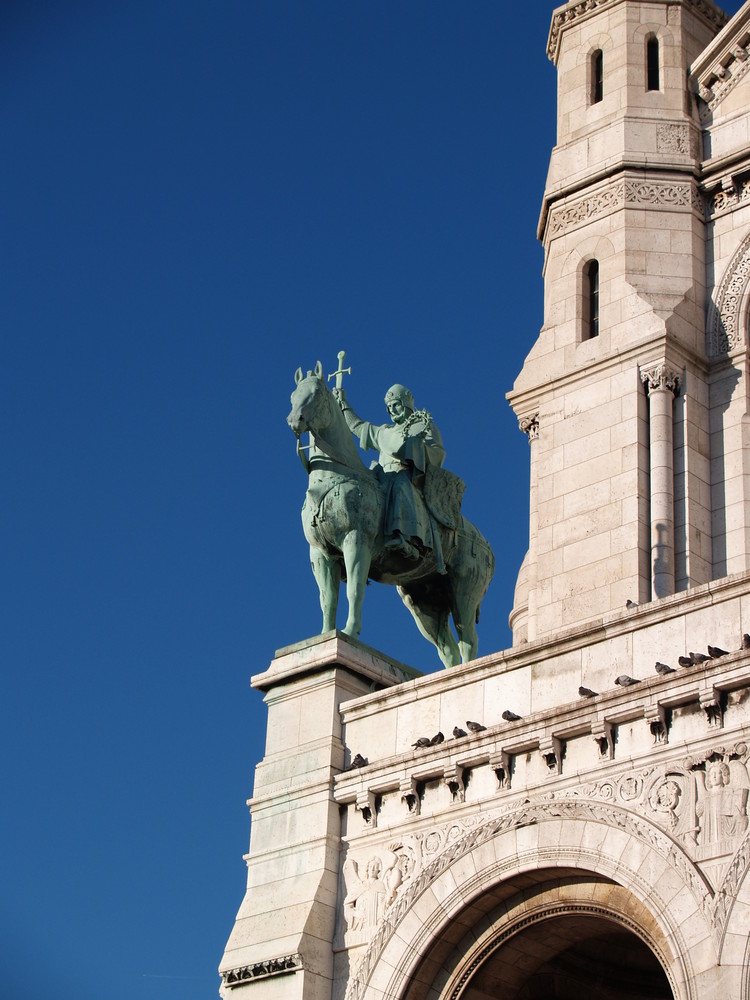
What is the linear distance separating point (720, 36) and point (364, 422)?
844 cm

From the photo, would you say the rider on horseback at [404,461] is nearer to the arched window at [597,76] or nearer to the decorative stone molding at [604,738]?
the decorative stone molding at [604,738]

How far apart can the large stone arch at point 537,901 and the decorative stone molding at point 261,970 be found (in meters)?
0.76

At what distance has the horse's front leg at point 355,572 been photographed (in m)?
26.4

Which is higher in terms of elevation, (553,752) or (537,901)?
(553,752)

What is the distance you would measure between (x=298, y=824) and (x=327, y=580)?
3769 millimetres

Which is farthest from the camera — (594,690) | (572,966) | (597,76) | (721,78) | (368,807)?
(597,76)

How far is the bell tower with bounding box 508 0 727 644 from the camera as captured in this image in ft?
90.0

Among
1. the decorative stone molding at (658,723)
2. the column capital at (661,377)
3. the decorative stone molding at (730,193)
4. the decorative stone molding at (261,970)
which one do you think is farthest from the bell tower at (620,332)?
the decorative stone molding at (261,970)

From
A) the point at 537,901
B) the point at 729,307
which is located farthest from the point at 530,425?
the point at 537,901

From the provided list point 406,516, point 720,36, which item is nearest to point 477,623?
point 406,516

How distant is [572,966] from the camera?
78.0 feet

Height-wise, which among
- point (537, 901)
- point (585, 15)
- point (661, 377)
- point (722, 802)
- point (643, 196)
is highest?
point (585, 15)

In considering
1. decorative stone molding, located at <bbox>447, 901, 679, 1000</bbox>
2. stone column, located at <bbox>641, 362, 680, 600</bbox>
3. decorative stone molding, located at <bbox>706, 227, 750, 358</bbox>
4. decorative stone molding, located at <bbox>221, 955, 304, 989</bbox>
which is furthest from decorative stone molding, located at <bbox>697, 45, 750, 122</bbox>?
decorative stone molding, located at <bbox>221, 955, 304, 989</bbox>

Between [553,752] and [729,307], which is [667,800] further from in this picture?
[729,307]
